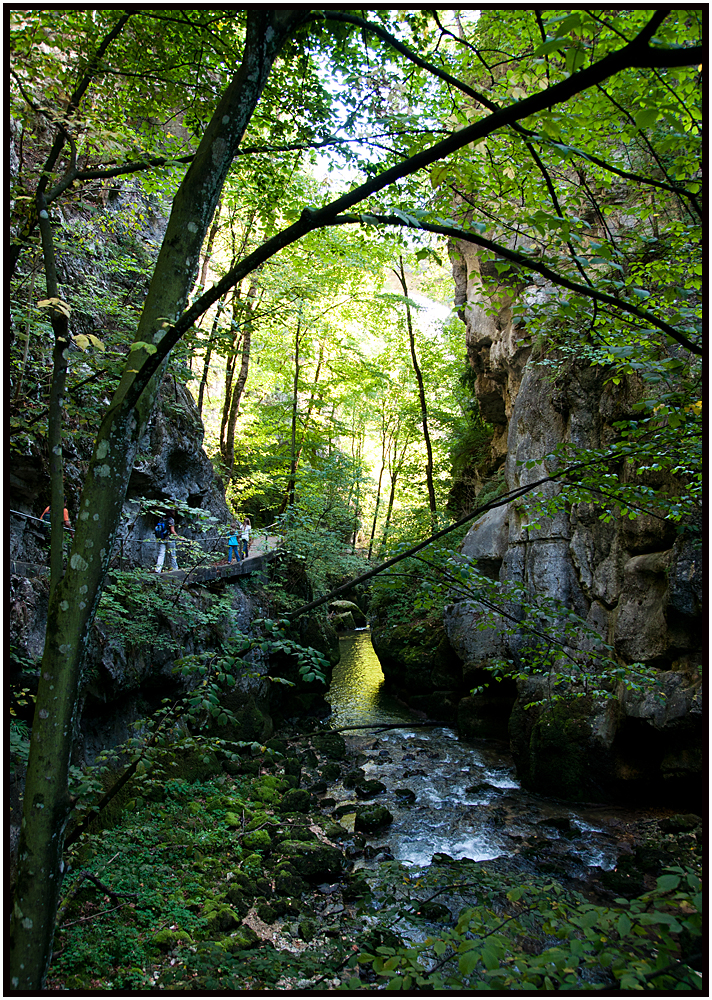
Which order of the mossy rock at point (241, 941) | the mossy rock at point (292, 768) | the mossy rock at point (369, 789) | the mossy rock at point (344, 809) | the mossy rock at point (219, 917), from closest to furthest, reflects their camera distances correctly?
the mossy rock at point (241, 941)
the mossy rock at point (219, 917)
the mossy rock at point (344, 809)
the mossy rock at point (369, 789)
the mossy rock at point (292, 768)

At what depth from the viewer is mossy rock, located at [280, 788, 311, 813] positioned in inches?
322

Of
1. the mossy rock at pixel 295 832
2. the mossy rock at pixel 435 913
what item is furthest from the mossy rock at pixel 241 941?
the mossy rock at pixel 295 832

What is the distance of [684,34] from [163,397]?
10.4 meters

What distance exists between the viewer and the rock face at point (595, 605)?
23.4 feet

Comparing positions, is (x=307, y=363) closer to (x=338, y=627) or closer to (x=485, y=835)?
(x=338, y=627)

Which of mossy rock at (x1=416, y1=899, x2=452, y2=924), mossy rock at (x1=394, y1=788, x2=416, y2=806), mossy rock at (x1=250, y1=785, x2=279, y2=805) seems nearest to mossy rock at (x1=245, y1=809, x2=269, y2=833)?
mossy rock at (x1=250, y1=785, x2=279, y2=805)

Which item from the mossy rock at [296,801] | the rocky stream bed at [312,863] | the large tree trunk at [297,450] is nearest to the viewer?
→ the rocky stream bed at [312,863]

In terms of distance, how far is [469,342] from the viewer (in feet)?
52.1

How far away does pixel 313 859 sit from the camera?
6.64 metres

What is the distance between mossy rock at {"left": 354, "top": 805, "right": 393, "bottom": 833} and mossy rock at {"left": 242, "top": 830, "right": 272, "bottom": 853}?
5.16 feet

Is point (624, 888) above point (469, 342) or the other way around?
the other way around

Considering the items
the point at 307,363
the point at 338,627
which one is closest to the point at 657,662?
the point at 307,363

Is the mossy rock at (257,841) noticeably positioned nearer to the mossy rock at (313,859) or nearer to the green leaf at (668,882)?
the mossy rock at (313,859)

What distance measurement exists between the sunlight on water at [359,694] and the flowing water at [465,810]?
0.57 m
